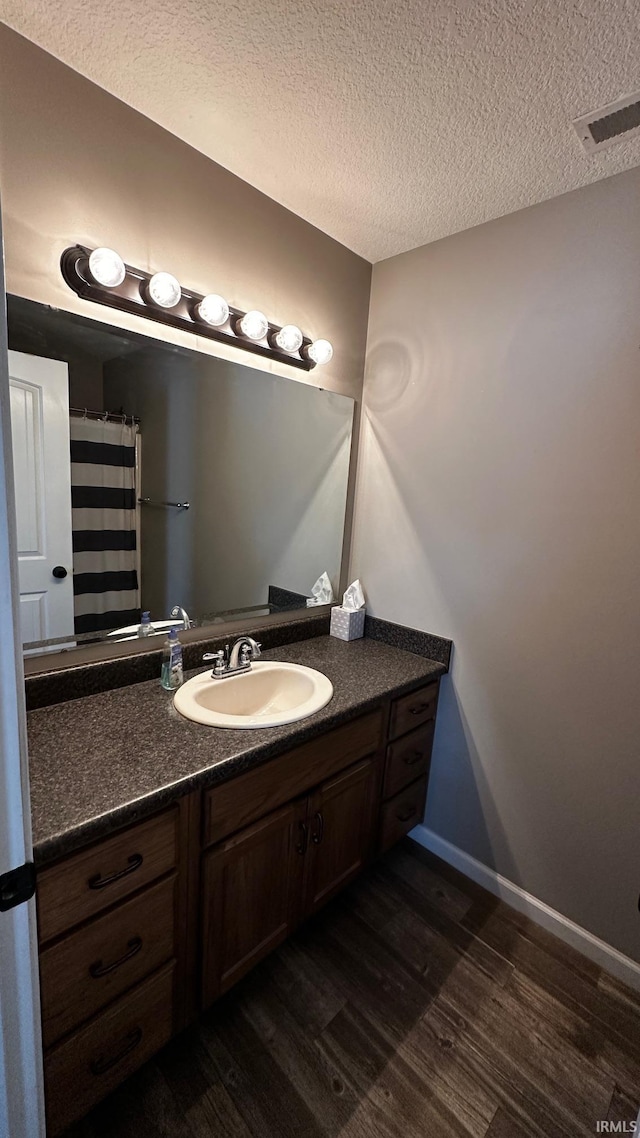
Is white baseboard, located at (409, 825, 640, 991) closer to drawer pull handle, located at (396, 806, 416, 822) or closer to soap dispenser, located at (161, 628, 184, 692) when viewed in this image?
drawer pull handle, located at (396, 806, 416, 822)

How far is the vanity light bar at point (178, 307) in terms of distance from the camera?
115cm

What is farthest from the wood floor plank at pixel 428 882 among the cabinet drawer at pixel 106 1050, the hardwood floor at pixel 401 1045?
the cabinet drawer at pixel 106 1050

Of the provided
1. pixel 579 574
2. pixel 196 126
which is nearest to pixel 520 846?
pixel 579 574

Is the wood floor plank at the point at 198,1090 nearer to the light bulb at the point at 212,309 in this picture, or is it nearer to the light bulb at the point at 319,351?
the light bulb at the point at 212,309

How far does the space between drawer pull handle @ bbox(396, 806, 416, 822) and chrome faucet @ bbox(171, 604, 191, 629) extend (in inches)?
42.2

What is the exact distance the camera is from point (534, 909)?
1615 mm

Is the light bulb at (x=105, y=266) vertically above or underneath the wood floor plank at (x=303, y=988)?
above

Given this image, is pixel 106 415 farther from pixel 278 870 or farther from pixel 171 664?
pixel 278 870

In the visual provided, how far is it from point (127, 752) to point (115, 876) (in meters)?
0.23

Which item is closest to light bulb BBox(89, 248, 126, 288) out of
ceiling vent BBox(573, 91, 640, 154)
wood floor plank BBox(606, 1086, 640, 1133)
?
ceiling vent BBox(573, 91, 640, 154)

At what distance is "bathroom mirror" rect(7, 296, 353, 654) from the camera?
3.85ft

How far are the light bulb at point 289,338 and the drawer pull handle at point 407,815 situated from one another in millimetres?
1778

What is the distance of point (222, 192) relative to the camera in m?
1.42

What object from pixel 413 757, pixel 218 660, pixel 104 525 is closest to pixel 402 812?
pixel 413 757
